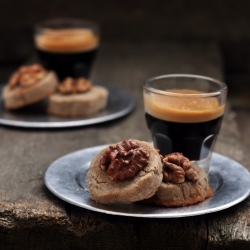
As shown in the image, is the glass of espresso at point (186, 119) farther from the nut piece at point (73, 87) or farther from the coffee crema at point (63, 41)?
the coffee crema at point (63, 41)

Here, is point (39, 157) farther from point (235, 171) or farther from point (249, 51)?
point (249, 51)

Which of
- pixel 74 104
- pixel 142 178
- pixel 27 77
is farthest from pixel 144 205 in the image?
pixel 27 77

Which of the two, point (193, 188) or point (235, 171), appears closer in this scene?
point (193, 188)

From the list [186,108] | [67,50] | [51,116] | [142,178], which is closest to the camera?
[142,178]

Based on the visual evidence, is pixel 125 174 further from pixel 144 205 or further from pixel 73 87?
pixel 73 87

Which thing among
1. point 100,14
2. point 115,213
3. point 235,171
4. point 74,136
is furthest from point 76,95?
point 100,14
